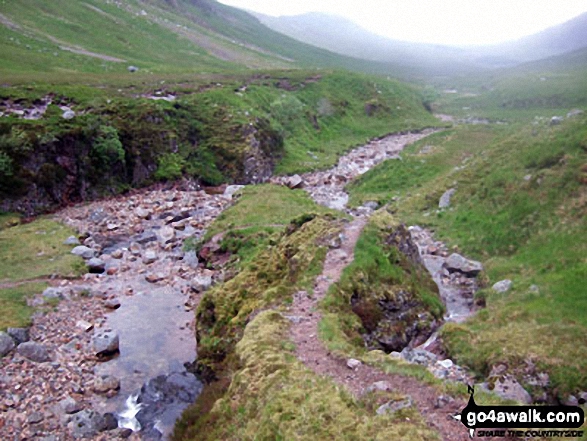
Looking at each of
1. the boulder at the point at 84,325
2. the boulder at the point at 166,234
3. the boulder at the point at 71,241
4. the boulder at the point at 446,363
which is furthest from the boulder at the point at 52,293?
the boulder at the point at 446,363

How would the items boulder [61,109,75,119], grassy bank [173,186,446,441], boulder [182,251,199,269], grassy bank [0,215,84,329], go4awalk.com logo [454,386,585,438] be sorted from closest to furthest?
go4awalk.com logo [454,386,585,438], grassy bank [173,186,446,441], grassy bank [0,215,84,329], boulder [182,251,199,269], boulder [61,109,75,119]

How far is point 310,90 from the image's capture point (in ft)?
316

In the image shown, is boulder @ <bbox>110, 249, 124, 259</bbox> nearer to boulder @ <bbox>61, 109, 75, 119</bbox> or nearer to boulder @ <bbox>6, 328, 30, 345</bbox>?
boulder @ <bbox>6, 328, 30, 345</bbox>

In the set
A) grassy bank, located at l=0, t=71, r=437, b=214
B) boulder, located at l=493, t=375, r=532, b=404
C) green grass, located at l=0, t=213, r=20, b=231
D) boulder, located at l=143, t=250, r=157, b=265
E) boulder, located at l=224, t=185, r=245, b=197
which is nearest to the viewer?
boulder, located at l=493, t=375, r=532, b=404

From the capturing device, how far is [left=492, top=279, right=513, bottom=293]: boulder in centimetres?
→ 2524

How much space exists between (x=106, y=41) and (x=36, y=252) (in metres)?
93.8

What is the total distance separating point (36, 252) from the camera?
33656mm

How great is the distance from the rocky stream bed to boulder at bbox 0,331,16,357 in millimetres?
67

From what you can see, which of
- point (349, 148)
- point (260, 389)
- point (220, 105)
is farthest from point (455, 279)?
point (349, 148)

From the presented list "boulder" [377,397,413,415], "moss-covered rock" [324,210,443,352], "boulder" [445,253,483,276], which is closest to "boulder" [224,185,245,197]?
"boulder" [445,253,483,276]

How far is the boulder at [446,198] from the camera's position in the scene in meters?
41.2

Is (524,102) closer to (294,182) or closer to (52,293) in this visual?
(294,182)

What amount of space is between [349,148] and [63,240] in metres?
53.4

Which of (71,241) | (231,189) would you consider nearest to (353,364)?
(71,241)
